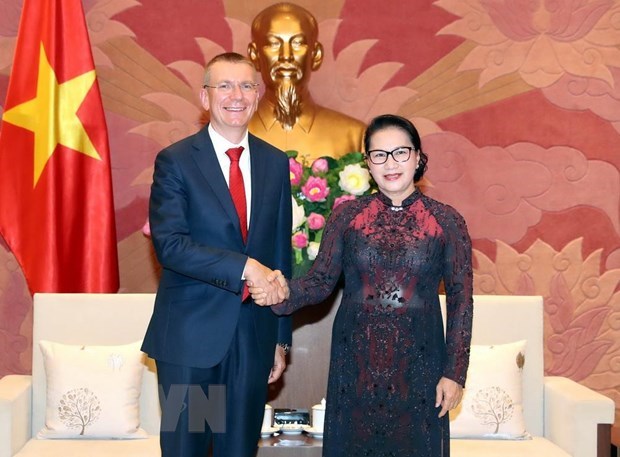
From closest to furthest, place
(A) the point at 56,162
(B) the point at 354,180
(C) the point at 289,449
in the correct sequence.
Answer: (C) the point at 289,449 < (B) the point at 354,180 < (A) the point at 56,162

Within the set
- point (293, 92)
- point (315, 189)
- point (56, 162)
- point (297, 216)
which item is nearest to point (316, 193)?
point (315, 189)

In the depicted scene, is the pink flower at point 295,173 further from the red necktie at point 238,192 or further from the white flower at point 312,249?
the red necktie at point 238,192

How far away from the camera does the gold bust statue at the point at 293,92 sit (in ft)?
14.5

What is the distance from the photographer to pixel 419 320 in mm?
2559

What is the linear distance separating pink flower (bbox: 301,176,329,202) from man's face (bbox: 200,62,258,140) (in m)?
0.96

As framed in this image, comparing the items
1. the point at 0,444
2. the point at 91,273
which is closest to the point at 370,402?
the point at 0,444

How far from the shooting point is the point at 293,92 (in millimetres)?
4473

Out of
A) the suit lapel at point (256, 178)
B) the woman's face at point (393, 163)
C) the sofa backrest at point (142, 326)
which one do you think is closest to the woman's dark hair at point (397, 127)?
the woman's face at point (393, 163)

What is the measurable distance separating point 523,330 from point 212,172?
1684mm

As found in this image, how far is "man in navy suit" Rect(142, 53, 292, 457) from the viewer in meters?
2.61

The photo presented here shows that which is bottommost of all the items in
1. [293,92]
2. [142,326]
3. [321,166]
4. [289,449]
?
[289,449]

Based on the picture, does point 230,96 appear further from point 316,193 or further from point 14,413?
point 14,413

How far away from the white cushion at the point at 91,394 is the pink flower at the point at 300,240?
2.50 feet

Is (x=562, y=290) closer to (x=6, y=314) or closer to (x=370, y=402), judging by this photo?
(x=370, y=402)
